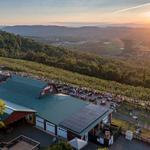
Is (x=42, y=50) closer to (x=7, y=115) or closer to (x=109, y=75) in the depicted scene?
(x=109, y=75)

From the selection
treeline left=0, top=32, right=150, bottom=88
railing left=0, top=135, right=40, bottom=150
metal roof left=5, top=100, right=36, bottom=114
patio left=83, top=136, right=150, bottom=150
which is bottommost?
treeline left=0, top=32, right=150, bottom=88

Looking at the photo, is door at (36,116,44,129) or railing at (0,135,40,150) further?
door at (36,116,44,129)

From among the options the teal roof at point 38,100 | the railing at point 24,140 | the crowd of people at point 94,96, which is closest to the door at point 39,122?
the teal roof at point 38,100

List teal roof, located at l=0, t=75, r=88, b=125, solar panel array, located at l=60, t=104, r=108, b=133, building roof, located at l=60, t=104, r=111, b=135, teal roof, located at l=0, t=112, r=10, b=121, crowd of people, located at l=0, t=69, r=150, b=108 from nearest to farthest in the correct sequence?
building roof, located at l=60, t=104, r=111, b=135 < solar panel array, located at l=60, t=104, r=108, b=133 < teal roof, located at l=0, t=112, r=10, b=121 < teal roof, located at l=0, t=75, r=88, b=125 < crowd of people, located at l=0, t=69, r=150, b=108

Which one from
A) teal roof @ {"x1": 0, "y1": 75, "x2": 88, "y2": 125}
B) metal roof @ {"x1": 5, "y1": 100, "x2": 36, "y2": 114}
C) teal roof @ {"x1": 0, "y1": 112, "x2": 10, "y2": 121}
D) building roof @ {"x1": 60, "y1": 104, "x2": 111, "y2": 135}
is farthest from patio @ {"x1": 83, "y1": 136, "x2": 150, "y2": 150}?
teal roof @ {"x1": 0, "y1": 112, "x2": 10, "y2": 121}

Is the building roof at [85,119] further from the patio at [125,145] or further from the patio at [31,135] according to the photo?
the patio at [31,135]

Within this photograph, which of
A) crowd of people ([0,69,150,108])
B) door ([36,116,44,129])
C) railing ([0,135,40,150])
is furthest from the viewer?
crowd of people ([0,69,150,108])

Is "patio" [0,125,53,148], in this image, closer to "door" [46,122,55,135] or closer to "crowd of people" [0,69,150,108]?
"door" [46,122,55,135]
